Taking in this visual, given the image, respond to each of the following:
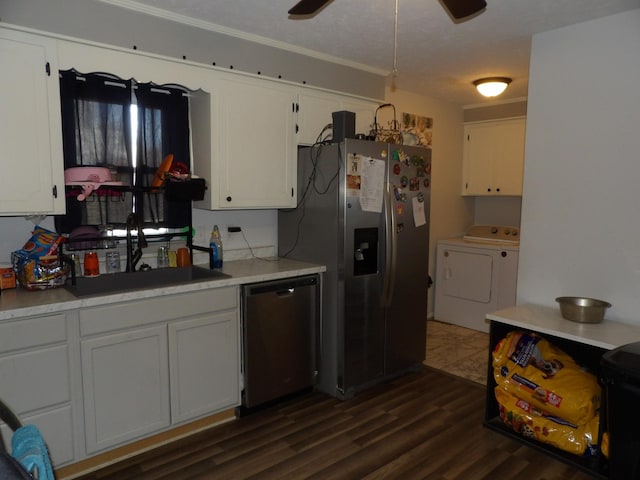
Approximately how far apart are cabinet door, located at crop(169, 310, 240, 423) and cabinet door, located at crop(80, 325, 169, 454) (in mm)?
65

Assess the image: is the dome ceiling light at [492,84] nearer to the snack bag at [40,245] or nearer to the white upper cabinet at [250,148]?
the white upper cabinet at [250,148]

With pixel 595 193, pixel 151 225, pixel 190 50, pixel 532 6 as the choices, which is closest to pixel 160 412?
pixel 151 225

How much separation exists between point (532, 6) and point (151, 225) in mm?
2647

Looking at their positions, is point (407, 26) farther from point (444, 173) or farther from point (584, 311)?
point (444, 173)

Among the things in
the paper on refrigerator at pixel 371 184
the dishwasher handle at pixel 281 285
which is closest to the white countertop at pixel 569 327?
the paper on refrigerator at pixel 371 184

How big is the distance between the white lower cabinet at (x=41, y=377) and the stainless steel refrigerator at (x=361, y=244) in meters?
1.61

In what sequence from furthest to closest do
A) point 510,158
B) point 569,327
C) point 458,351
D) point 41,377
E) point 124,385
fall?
point 510,158 < point 458,351 < point 569,327 < point 124,385 < point 41,377

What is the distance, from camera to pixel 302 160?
324 cm

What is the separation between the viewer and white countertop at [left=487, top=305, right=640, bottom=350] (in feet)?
7.34

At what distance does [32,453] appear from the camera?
0.83 metres

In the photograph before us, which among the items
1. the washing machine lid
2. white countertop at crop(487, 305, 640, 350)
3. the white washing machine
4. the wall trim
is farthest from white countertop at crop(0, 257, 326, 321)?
the washing machine lid

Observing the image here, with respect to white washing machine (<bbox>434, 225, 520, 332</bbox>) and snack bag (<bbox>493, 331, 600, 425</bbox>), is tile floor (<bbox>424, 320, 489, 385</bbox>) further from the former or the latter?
snack bag (<bbox>493, 331, 600, 425</bbox>)

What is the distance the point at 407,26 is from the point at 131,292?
2277mm

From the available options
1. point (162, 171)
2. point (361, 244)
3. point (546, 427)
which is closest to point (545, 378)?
point (546, 427)
